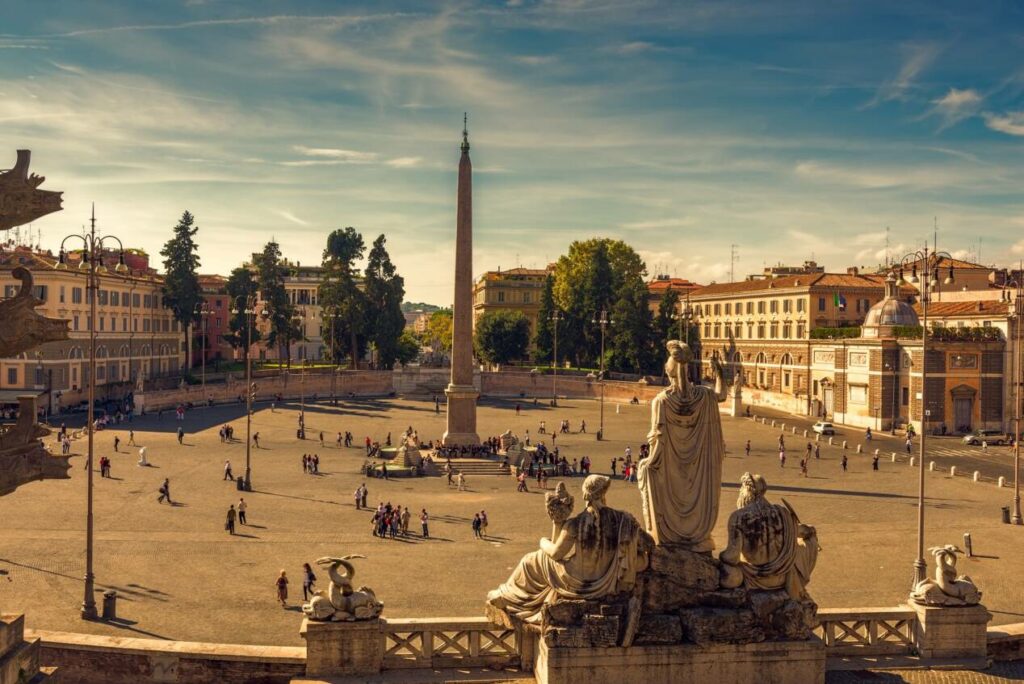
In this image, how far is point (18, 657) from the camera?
29.6ft

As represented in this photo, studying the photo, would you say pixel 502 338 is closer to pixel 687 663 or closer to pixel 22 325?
pixel 22 325

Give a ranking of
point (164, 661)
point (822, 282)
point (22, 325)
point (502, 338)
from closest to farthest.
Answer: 1. point (22, 325)
2. point (164, 661)
3. point (822, 282)
4. point (502, 338)

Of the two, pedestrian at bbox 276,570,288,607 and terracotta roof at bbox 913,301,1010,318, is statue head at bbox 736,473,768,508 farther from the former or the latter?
terracotta roof at bbox 913,301,1010,318

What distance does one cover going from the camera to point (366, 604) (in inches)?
376

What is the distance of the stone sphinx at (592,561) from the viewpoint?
895 cm

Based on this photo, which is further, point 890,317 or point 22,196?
point 890,317

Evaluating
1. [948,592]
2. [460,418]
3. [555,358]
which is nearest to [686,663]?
[948,592]

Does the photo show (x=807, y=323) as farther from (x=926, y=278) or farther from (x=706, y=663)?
(x=706, y=663)

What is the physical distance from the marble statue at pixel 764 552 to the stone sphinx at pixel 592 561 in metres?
0.98

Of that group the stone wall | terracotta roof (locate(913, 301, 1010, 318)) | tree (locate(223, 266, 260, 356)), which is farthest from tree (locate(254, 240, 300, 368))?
the stone wall

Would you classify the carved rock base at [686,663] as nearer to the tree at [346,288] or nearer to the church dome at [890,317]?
the church dome at [890,317]

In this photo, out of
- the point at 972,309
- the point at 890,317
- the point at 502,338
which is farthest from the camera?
the point at 502,338

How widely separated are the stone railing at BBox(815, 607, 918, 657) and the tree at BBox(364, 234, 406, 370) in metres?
66.8

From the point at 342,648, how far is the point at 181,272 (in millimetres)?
65047
